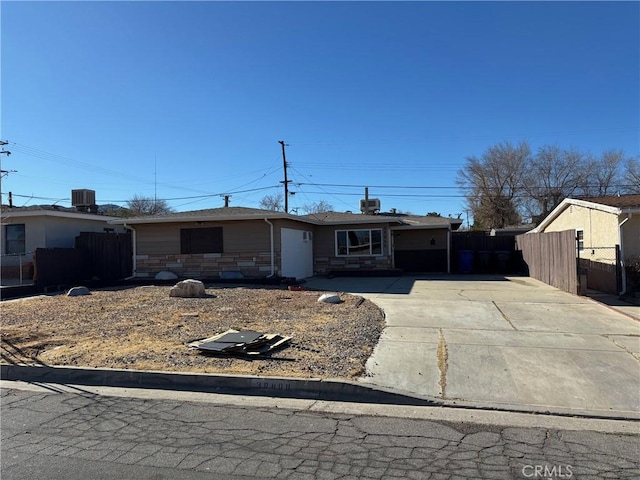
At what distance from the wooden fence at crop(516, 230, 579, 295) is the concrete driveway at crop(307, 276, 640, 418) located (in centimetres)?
170

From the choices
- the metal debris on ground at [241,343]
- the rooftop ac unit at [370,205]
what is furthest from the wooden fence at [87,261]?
the rooftop ac unit at [370,205]

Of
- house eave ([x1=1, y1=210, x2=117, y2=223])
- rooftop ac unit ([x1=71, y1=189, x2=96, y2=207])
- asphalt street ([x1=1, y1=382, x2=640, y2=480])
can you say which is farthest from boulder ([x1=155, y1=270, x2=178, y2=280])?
asphalt street ([x1=1, y1=382, x2=640, y2=480])

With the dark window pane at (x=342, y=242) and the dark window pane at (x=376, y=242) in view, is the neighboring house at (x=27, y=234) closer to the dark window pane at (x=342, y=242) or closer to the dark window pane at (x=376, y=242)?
the dark window pane at (x=342, y=242)

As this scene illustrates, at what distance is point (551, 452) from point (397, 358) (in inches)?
113

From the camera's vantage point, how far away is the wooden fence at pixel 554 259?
12.9 m

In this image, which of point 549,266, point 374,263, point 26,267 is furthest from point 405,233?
point 26,267

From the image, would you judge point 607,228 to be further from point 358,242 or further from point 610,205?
point 358,242

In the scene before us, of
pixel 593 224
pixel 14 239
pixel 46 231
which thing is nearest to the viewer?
pixel 593 224

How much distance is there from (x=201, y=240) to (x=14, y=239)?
26.0ft

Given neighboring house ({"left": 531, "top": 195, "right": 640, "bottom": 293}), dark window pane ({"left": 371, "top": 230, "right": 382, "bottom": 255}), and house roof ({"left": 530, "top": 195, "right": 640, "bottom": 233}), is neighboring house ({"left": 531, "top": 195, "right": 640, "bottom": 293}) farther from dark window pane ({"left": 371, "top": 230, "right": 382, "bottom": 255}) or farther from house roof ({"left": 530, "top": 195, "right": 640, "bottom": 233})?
dark window pane ({"left": 371, "top": 230, "right": 382, "bottom": 255})

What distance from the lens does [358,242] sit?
21312 millimetres

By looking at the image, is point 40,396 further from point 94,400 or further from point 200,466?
point 200,466

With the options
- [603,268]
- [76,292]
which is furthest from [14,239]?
[603,268]

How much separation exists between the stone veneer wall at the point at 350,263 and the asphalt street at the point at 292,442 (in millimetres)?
16169
